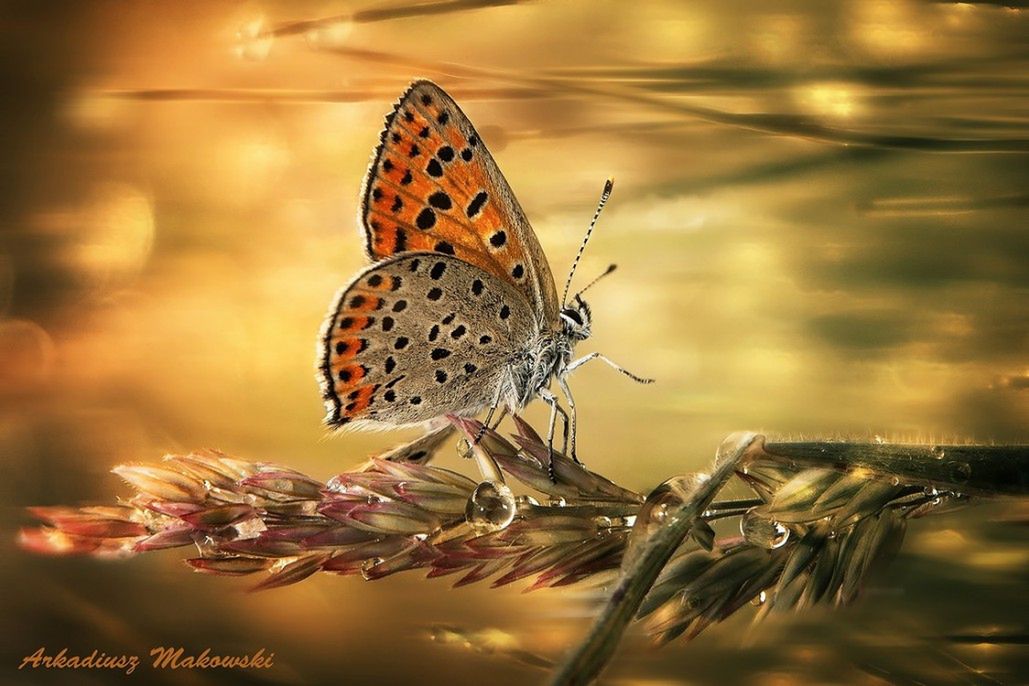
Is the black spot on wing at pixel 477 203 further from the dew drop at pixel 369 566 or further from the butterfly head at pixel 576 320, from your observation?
the dew drop at pixel 369 566

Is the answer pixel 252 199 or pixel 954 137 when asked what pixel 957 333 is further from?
pixel 252 199

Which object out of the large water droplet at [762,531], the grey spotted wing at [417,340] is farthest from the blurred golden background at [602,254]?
the large water droplet at [762,531]

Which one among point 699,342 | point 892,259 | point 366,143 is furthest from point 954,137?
point 366,143

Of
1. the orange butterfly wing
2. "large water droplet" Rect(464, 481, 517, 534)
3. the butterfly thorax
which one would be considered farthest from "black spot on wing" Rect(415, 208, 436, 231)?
"large water droplet" Rect(464, 481, 517, 534)

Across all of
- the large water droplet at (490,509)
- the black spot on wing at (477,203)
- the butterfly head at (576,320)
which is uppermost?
the black spot on wing at (477,203)

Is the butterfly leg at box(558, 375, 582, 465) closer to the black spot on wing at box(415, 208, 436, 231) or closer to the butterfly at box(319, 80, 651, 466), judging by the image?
the butterfly at box(319, 80, 651, 466)

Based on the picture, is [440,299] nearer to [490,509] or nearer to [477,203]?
[477,203]
